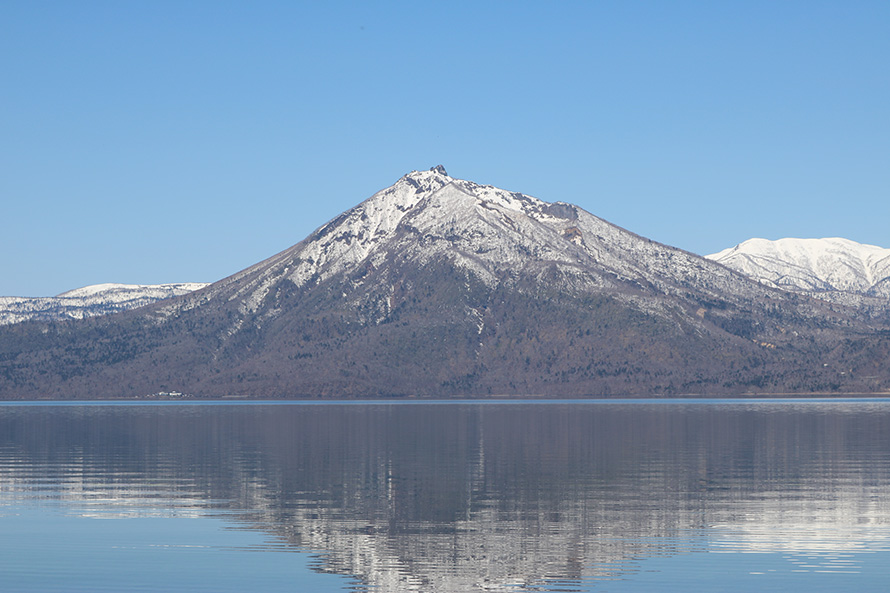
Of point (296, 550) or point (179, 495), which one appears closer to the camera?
point (296, 550)

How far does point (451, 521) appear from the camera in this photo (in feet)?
257

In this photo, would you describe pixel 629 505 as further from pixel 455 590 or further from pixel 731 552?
pixel 455 590

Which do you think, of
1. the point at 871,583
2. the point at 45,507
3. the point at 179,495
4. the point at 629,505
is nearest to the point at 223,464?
the point at 179,495

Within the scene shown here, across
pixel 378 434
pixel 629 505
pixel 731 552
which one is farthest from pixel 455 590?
pixel 378 434

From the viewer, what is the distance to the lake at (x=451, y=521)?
195ft

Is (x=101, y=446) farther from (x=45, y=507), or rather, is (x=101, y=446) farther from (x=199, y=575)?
(x=199, y=575)

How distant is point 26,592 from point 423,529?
26829 mm

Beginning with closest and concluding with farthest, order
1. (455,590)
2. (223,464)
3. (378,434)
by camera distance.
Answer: (455,590) → (223,464) → (378,434)

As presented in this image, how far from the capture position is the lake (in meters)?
59.5

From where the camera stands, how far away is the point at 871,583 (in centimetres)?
5659

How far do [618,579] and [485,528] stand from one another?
17763 mm

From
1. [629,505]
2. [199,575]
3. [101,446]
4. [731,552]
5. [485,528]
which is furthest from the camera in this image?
[101,446]

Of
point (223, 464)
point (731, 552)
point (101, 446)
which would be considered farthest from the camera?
point (101, 446)

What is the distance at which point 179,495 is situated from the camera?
9631 centimetres
